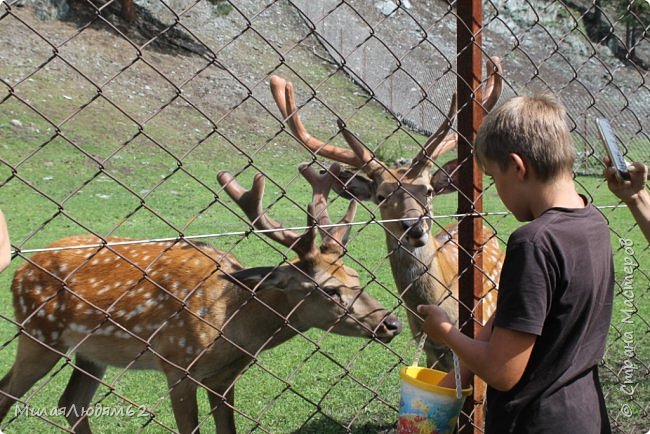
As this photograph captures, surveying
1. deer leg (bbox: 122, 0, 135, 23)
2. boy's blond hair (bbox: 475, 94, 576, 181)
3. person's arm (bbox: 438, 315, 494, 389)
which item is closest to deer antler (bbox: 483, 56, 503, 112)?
boy's blond hair (bbox: 475, 94, 576, 181)

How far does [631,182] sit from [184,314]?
99.9 inches

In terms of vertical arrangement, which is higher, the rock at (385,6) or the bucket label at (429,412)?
the bucket label at (429,412)

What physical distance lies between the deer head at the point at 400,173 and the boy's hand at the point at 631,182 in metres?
0.83

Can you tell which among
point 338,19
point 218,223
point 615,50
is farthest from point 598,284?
point 615,50

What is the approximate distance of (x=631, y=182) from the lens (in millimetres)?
2611

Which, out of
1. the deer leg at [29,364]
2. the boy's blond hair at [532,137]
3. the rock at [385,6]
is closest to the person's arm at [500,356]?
the boy's blond hair at [532,137]

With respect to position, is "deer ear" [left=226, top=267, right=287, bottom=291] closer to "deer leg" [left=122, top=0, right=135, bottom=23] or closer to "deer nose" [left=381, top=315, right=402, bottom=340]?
"deer nose" [left=381, top=315, right=402, bottom=340]

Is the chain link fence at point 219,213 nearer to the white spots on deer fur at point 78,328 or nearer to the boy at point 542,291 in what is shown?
the white spots on deer fur at point 78,328

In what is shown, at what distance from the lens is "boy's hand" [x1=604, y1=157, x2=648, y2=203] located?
260 centimetres

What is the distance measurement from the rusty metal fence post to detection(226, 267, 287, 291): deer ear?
2.71 feet

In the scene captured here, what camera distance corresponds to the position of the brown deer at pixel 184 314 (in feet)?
13.5

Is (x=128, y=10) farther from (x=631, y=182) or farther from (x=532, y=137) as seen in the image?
(x=532, y=137)

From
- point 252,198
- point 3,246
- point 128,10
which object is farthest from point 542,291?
point 128,10

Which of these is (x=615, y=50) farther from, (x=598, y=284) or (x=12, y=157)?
(x=598, y=284)
